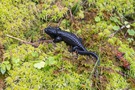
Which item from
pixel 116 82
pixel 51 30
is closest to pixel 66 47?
pixel 51 30

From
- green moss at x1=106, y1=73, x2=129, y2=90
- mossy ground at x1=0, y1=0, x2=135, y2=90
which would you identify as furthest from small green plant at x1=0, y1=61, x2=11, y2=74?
green moss at x1=106, y1=73, x2=129, y2=90

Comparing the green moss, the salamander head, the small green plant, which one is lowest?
the green moss

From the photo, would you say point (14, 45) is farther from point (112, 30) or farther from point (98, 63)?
point (112, 30)

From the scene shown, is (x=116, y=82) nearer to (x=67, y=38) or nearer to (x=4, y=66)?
(x=67, y=38)

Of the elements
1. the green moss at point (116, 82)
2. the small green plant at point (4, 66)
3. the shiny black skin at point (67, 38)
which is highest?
the shiny black skin at point (67, 38)

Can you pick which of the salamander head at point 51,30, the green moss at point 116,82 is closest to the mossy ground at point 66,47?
the green moss at point 116,82

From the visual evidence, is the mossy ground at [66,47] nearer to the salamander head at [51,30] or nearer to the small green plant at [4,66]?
the small green plant at [4,66]

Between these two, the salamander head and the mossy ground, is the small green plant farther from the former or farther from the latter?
the salamander head

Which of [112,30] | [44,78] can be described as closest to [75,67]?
[44,78]

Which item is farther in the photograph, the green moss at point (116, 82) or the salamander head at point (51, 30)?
the salamander head at point (51, 30)
